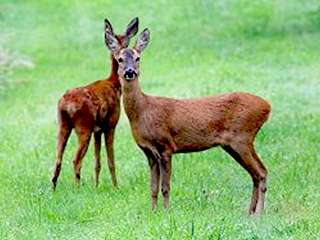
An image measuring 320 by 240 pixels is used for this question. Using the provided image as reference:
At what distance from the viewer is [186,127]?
9883 millimetres

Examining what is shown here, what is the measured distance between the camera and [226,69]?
20078 millimetres

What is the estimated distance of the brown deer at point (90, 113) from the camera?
1118cm

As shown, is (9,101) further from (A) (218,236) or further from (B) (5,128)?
(A) (218,236)

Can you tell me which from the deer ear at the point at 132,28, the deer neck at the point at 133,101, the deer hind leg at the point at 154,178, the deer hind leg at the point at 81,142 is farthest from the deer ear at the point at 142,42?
the deer hind leg at the point at 81,142

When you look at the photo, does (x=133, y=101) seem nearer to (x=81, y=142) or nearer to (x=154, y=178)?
(x=154, y=178)

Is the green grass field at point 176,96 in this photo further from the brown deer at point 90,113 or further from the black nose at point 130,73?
the black nose at point 130,73

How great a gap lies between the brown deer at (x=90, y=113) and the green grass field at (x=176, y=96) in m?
0.28

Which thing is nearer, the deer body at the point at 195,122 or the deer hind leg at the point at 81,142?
the deer body at the point at 195,122

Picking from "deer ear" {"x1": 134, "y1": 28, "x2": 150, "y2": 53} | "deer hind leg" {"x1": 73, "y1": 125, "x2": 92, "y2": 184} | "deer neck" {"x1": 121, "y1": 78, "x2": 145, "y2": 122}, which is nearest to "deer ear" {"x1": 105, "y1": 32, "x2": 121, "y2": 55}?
"deer ear" {"x1": 134, "y1": 28, "x2": 150, "y2": 53}

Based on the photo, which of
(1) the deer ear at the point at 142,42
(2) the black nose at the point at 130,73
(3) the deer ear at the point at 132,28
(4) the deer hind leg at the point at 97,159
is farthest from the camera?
(4) the deer hind leg at the point at 97,159

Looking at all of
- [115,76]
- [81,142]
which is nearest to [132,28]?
[115,76]

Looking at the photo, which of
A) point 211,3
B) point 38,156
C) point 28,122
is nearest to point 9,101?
A: point 28,122

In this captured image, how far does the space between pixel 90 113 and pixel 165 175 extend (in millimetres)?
1716

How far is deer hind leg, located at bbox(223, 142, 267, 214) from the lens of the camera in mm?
9859
